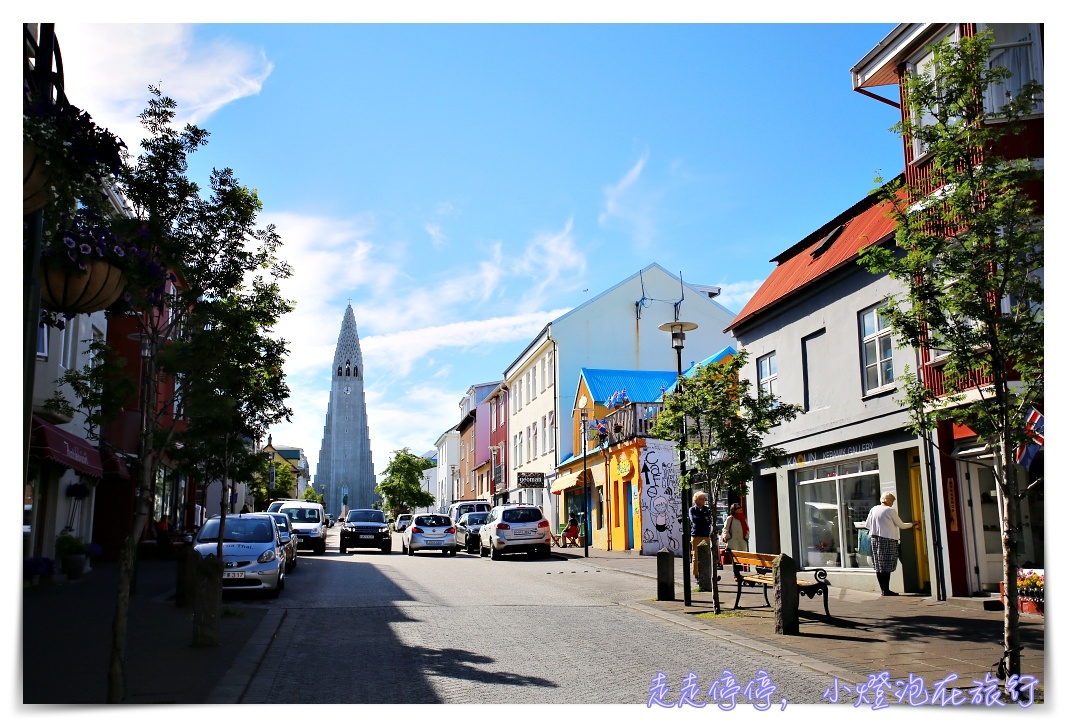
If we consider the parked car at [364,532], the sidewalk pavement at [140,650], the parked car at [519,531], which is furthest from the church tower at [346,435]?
the sidewalk pavement at [140,650]

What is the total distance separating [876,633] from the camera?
11.2 metres

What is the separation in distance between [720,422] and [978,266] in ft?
22.2

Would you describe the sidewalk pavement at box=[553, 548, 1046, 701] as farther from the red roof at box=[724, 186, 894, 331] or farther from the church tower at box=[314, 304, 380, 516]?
the church tower at box=[314, 304, 380, 516]

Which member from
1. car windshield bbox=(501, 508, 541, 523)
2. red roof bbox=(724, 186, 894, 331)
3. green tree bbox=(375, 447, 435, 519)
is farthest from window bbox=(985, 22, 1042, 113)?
green tree bbox=(375, 447, 435, 519)

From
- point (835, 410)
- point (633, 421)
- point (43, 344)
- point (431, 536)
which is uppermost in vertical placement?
point (43, 344)

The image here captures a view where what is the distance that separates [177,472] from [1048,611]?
20.2 m

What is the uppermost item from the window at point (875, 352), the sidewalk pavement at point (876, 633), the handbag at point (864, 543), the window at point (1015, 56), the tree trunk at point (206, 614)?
the window at point (1015, 56)

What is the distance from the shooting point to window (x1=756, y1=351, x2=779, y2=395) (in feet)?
67.1

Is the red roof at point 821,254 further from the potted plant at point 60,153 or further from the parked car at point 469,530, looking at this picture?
the parked car at point 469,530

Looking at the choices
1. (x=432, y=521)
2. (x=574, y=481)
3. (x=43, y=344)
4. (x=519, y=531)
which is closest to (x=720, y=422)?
(x=43, y=344)

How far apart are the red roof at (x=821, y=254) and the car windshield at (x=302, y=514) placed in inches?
716

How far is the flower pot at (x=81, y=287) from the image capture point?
581cm

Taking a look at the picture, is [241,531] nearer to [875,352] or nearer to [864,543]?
[864,543]

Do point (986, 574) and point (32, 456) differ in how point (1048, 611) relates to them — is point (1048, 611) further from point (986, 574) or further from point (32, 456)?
point (32, 456)
